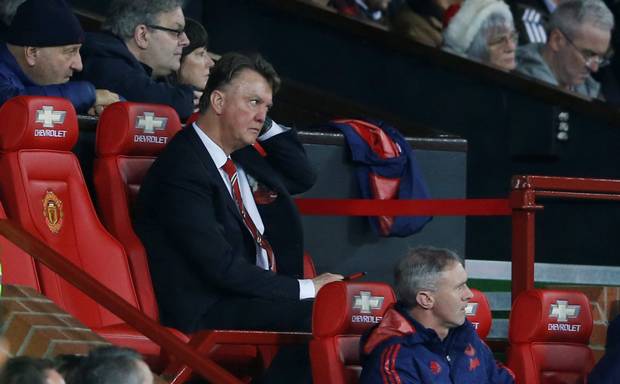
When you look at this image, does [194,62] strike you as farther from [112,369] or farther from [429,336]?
[112,369]

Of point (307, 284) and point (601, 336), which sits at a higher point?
point (307, 284)

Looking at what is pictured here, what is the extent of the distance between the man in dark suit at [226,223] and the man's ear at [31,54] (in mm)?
647

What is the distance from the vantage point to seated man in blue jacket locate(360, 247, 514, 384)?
5.71 metres

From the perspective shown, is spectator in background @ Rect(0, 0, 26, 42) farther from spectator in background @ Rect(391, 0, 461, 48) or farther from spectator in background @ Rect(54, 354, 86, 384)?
spectator in background @ Rect(391, 0, 461, 48)

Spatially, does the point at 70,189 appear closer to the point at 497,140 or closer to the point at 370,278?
the point at 370,278

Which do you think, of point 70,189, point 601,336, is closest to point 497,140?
point 601,336

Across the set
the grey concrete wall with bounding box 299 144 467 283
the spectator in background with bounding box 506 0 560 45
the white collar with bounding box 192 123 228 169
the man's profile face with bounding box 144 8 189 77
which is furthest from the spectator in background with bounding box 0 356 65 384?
the spectator in background with bounding box 506 0 560 45

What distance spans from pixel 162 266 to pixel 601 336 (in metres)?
2.06

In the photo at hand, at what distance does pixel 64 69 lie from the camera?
672 cm

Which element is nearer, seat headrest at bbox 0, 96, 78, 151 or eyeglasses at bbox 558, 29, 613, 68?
seat headrest at bbox 0, 96, 78, 151

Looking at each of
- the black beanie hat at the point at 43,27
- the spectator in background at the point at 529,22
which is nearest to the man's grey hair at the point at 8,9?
the black beanie hat at the point at 43,27

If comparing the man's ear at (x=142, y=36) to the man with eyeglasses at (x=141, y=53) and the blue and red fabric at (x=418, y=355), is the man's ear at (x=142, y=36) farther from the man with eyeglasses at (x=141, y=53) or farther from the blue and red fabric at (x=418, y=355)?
the blue and red fabric at (x=418, y=355)

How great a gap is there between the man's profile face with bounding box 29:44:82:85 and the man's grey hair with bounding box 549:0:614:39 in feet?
11.8

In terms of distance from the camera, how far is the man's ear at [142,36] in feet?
24.8
